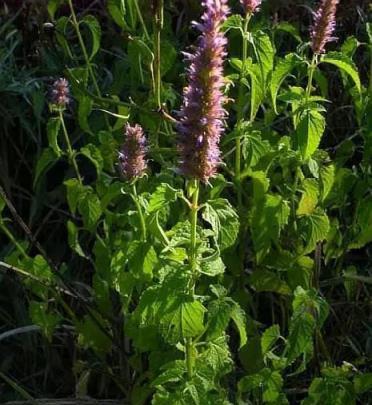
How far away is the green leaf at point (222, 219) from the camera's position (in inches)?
68.5

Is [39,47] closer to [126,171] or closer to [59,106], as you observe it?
[59,106]

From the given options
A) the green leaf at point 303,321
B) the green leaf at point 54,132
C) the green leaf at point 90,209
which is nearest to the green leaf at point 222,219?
the green leaf at point 303,321

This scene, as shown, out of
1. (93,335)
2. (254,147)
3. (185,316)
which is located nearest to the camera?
(185,316)

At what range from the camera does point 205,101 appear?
62.9 inches

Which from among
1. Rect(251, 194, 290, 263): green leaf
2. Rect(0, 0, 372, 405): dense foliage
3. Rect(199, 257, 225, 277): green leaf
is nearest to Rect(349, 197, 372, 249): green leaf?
Rect(0, 0, 372, 405): dense foliage

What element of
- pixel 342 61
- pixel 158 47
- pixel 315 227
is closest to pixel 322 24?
pixel 342 61

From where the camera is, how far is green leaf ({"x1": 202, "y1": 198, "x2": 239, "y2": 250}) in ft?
5.71

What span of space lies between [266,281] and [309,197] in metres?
0.25

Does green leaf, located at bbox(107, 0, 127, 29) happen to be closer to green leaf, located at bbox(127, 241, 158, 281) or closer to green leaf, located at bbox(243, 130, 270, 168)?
green leaf, located at bbox(243, 130, 270, 168)

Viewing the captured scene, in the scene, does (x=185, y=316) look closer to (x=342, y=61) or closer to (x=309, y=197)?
(x=309, y=197)

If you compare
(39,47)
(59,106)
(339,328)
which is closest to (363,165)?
(339,328)

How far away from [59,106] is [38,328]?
24.9 inches

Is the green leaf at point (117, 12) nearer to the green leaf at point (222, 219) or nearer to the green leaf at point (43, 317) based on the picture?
the green leaf at point (222, 219)

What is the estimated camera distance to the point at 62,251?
2.90 metres
